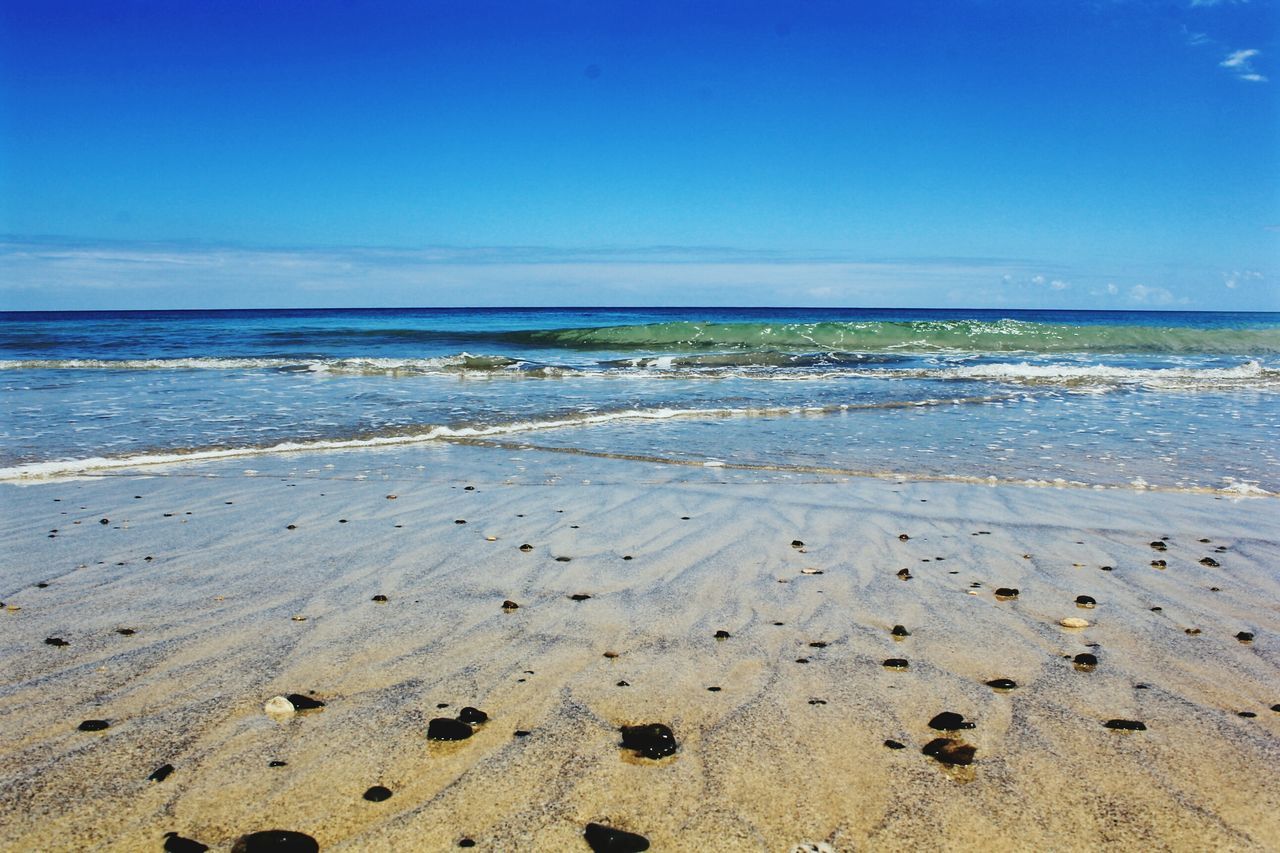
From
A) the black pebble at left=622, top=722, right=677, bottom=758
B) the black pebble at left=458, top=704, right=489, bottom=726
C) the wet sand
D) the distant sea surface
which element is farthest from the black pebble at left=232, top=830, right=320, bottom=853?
the distant sea surface

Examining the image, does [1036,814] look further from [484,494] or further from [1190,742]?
[484,494]

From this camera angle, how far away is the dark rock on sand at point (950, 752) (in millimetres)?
2541

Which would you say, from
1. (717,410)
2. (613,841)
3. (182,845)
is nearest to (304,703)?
(182,845)

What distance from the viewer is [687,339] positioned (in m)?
35.6

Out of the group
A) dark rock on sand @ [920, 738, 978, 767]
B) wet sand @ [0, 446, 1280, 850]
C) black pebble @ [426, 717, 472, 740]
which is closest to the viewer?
wet sand @ [0, 446, 1280, 850]

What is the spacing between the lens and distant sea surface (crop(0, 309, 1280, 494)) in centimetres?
823

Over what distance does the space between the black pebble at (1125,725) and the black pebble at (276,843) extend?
2458 mm

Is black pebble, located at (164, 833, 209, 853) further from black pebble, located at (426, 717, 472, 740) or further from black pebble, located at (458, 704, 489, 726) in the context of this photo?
black pebble, located at (458, 704, 489, 726)

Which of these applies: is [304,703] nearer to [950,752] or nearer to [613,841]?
[613,841]

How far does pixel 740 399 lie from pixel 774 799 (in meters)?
11.9

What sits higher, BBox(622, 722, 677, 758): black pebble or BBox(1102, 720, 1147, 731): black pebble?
BBox(622, 722, 677, 758): black pebble

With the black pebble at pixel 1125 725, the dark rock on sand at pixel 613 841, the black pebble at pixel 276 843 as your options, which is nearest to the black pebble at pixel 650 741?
the dark rock on sand at pixel 613 841

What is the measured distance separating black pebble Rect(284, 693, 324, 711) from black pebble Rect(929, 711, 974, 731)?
82.0 inches

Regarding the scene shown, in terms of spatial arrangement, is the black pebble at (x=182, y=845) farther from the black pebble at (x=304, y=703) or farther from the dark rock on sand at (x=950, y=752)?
the dark rock on sand at (x=950, y=752)
